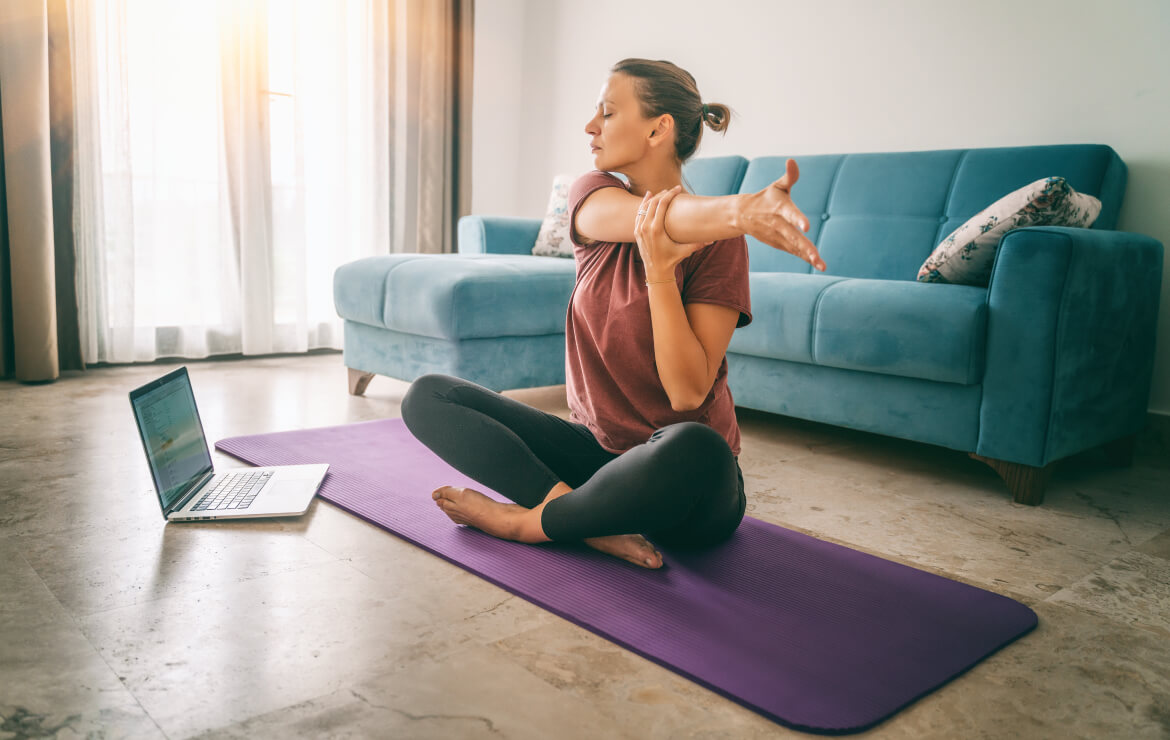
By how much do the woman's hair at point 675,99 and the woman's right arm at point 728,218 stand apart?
0.16 m

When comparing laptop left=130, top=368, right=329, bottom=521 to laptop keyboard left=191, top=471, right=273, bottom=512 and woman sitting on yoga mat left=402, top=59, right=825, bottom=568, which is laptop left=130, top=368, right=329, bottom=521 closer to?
laptop keyboard left=191, top=471, right=273, bottom=512

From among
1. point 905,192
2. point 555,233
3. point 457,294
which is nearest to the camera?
point 457,294

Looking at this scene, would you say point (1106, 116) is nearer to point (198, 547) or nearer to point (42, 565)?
point (198, 547)

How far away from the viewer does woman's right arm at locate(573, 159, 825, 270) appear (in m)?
0.89

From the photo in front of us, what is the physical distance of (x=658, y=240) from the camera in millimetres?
1131

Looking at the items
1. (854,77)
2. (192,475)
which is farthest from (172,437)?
(854,77)

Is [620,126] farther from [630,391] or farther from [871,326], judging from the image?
[871,326]

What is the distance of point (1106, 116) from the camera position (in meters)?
2.56

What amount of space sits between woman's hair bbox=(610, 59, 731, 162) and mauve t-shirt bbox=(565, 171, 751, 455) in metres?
0.13

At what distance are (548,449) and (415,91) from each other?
3.08 m

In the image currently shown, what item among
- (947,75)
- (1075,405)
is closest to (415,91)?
(947,75)

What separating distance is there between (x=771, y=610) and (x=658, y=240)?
1.85 feet

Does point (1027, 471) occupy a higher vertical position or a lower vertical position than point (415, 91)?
lower

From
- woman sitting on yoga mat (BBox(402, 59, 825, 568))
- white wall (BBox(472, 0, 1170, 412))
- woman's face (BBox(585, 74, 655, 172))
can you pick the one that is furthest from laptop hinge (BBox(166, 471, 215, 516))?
white wall (BBox(472, 0, 1170, 412))
